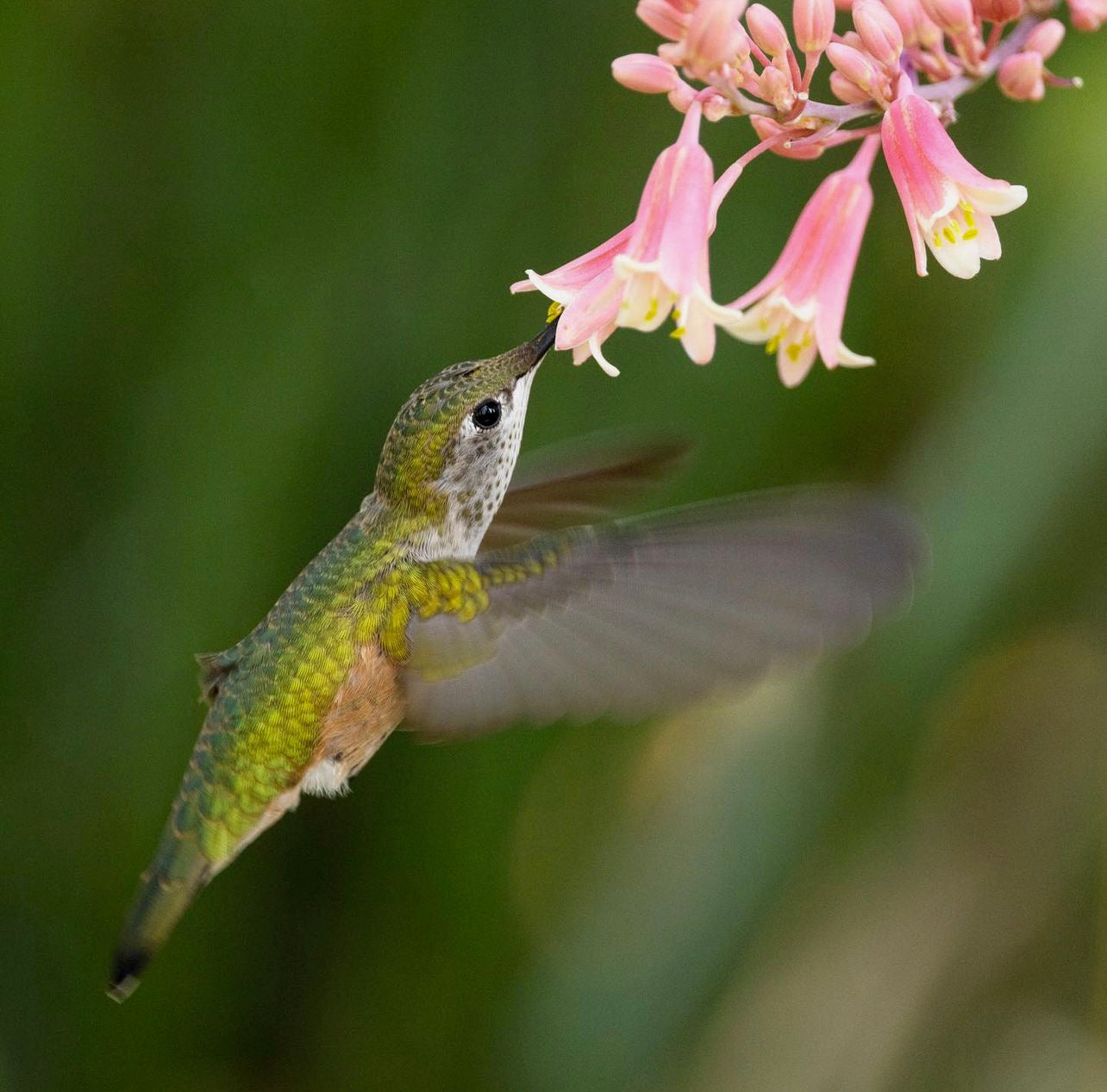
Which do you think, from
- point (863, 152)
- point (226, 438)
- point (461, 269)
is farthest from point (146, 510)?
point (863, 152)

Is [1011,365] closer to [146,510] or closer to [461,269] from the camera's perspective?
[461,269]

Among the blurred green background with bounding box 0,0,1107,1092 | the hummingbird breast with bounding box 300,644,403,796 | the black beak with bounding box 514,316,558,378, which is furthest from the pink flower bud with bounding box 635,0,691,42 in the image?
the blurred green background with bounding box 0,0,1107,1092

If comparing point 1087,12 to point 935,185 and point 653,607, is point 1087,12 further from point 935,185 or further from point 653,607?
point 653,607

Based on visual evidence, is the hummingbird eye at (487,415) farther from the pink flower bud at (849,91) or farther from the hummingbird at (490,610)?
the pink flower bud at (849,91)

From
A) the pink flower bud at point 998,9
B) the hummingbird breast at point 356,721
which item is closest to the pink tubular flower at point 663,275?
the pink flower bud at point 998,9

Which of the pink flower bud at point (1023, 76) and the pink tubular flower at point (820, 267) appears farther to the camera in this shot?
the pink tubular flower at point (820, 267)

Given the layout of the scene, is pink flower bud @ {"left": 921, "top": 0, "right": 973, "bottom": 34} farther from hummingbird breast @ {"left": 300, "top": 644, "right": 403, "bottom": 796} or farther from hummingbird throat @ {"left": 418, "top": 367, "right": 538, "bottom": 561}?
hummingbird breast @ {"left": 300, "top": 644, "right": 403, "bottom": 796}

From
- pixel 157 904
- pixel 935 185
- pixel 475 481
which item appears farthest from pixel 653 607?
pixel 157 904
